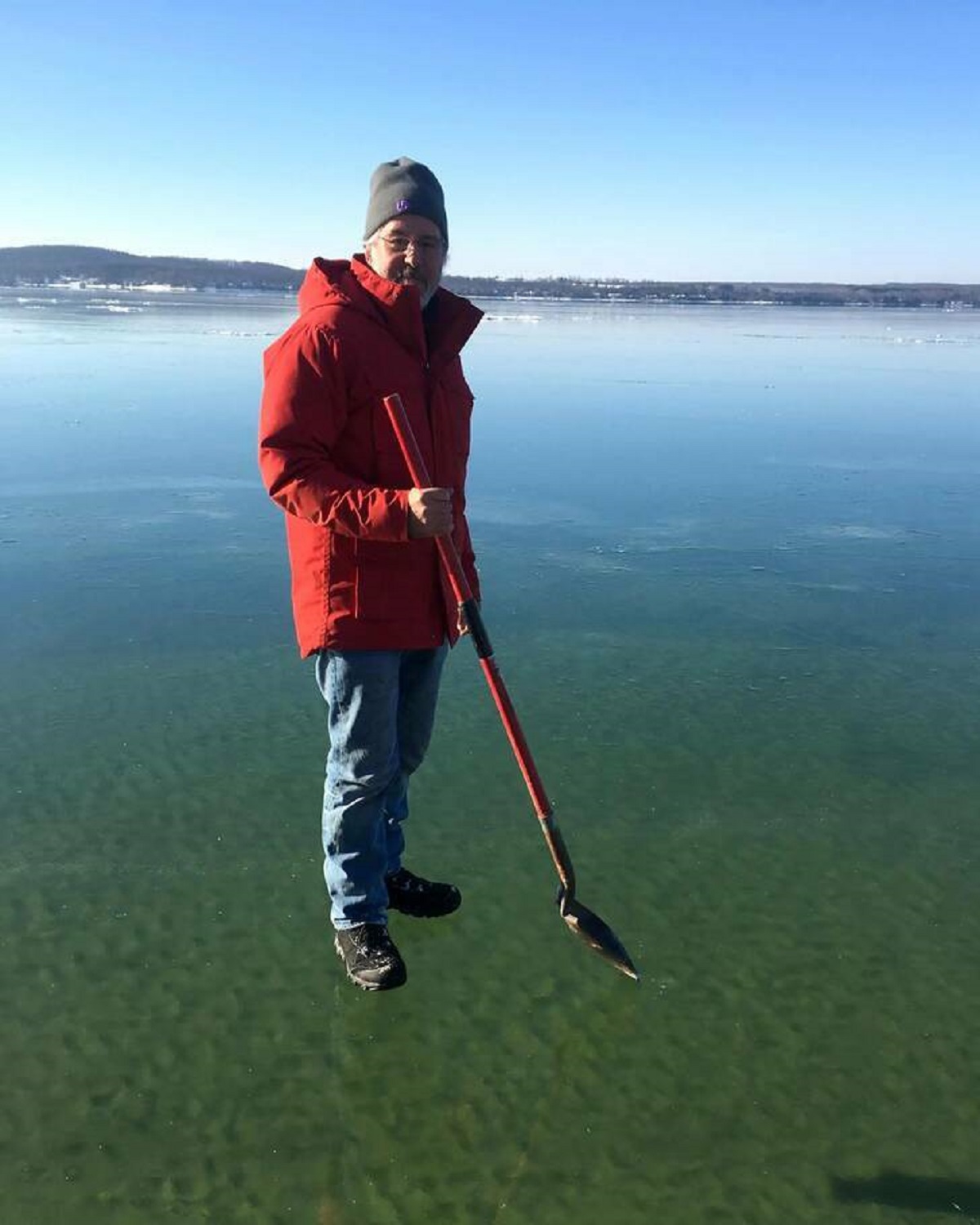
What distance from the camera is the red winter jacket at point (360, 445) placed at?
7.86 ft

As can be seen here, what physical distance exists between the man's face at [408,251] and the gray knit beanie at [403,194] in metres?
0.02

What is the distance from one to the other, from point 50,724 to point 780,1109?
9.67 feet

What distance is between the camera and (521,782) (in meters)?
3.65

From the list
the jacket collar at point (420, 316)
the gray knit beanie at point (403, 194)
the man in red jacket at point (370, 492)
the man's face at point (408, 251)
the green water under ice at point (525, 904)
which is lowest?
the green water under ice at point (525, 904)

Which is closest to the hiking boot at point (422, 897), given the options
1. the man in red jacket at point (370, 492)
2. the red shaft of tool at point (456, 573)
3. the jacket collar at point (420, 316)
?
the man in red jacket at point (370, 492)

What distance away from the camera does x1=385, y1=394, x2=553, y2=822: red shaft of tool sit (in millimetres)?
2455

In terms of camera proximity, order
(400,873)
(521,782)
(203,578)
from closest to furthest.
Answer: (400,873)
(521,782)
(203,578)

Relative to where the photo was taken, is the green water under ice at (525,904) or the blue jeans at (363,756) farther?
the blue jeans at (363,756)

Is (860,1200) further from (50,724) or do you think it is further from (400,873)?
(50,724)

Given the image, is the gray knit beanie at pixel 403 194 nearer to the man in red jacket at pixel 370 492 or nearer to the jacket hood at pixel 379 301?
the man in red jacket at pixel 370 492

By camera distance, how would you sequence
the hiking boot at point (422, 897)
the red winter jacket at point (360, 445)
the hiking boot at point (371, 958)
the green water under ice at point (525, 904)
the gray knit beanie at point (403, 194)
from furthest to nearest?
the hiking boot at point (422, 897) → the hiking boot at point (371, 958) → the gray knit beanie at point (403, 194) → the red winter jacket at point (360, 445) → the green water under ice at point (525, 904)

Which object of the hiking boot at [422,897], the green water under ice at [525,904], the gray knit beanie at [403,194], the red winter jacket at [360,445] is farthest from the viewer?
the hiking boot at [422,897]

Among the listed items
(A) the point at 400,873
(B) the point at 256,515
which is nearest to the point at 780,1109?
(A) the point at 400,873

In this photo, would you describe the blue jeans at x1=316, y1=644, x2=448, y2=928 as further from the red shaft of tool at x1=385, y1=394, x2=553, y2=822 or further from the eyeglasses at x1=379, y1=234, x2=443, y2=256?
the eyeglasses at x1=379, y1=234, x2=443, y2=256
